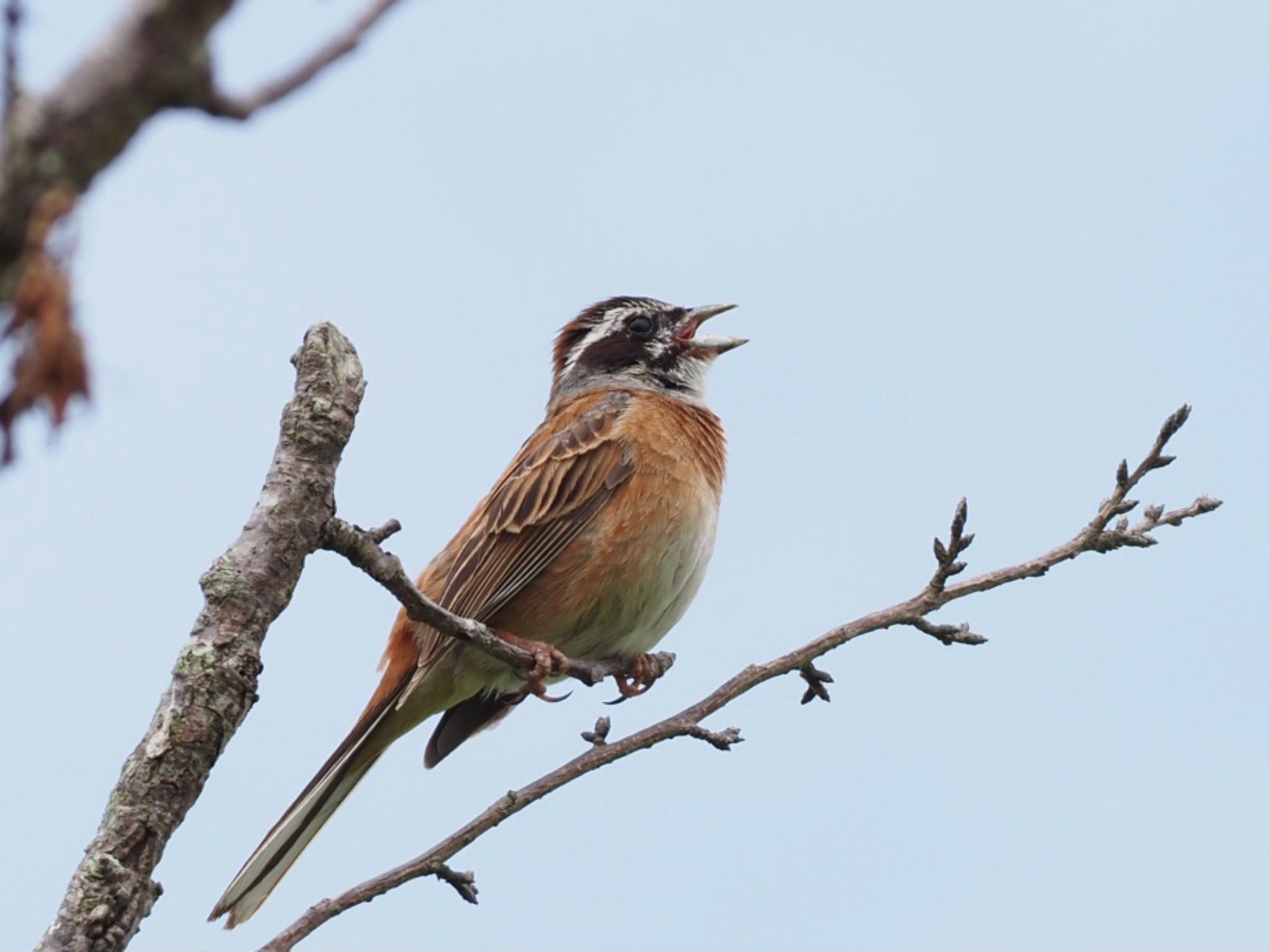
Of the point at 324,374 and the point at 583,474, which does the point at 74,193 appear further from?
the point at 583,474

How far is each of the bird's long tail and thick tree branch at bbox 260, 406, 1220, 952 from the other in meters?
1.41

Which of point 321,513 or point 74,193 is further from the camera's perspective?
point 321,513

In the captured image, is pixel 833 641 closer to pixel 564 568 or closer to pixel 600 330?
pixel 564 568

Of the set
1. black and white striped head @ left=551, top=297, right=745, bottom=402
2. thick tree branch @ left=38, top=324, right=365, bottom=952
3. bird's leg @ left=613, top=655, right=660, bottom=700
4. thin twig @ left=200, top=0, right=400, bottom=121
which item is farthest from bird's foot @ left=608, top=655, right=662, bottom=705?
thin twig @ left=200, top=0, right=400, bottom=121

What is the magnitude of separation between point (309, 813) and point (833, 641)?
8.03 feet

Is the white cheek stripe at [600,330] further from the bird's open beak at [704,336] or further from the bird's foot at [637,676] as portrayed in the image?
the bird's foot at [637,676]

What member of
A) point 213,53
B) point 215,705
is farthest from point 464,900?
point 213,53

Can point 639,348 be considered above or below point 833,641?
above

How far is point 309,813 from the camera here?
Result: 650cm

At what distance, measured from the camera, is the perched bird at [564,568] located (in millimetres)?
7105

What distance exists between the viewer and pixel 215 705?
13.6 ft

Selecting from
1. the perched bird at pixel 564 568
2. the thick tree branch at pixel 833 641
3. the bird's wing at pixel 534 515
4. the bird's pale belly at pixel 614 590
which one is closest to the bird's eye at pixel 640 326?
the perched bird at pixel 564 568

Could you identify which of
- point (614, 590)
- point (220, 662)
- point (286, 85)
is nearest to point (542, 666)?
point (614, 590)

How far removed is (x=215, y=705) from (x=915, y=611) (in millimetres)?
2315
